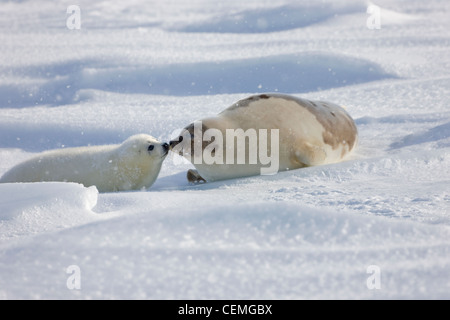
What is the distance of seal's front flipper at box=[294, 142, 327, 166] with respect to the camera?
326cm

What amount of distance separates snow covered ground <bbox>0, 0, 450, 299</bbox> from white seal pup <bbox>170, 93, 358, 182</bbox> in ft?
0.48

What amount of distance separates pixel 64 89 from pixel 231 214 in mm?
5180

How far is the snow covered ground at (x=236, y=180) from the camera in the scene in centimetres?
162

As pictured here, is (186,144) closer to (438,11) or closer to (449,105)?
(449,105)

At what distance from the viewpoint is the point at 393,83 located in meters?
5.94

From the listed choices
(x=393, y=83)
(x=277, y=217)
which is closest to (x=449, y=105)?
(x=393, y=83)
